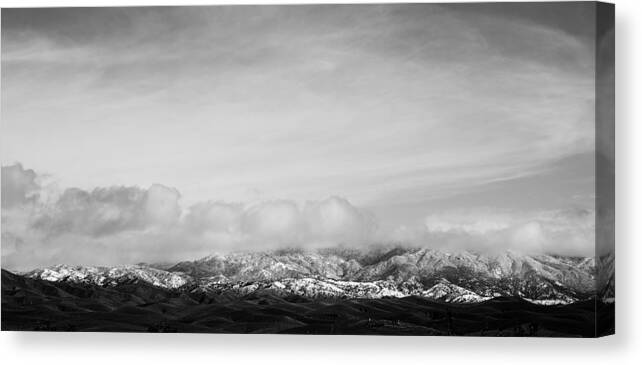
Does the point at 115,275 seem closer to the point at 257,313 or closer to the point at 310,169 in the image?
the point at 257,313

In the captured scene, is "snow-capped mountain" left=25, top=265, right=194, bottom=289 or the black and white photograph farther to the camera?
"snow-capped mountain" left=25, top=265, right=194, bottom=289

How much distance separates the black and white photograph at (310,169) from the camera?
7.44 meters

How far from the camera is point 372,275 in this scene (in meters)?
7.60

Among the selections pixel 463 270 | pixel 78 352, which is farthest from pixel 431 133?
pixel 78 352

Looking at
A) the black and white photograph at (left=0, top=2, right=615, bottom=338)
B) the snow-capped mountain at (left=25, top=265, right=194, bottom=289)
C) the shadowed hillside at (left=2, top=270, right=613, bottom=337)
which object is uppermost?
the black and white photograph at (left=0, top=2, right=615, bottom=338)

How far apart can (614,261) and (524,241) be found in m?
0.63

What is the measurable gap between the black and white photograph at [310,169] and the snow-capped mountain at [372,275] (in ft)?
0.05

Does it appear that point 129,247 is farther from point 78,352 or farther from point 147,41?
point 147,41

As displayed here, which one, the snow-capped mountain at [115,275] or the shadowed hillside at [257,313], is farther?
the snow-capped mountain at [115,275]

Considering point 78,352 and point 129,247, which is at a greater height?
point 129,247

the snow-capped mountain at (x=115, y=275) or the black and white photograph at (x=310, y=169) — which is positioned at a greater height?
the black and white photograph at (x=310, y=169)

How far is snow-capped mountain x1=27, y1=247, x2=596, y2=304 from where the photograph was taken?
24.5ft

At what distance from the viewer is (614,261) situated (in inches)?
293

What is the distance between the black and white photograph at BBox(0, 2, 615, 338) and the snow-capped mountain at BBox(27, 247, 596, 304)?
0.01 meters
